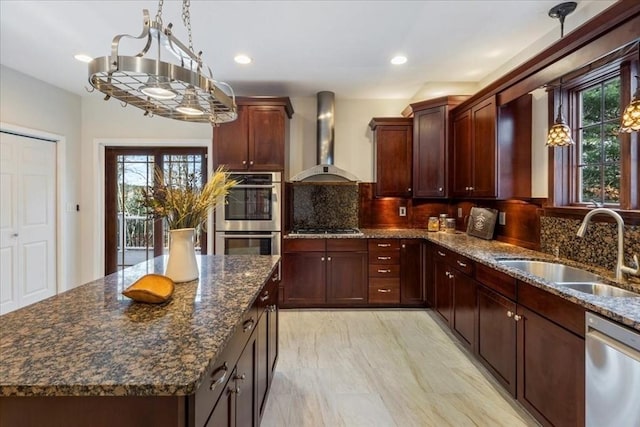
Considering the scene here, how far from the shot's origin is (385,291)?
150 inches

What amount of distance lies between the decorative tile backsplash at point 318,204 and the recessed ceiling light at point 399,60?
1.58 metres

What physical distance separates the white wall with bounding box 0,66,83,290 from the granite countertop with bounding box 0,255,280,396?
126 inches

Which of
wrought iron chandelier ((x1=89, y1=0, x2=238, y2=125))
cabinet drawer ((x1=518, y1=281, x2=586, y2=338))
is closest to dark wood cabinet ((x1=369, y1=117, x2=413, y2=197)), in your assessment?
cabinet drawer ((x1=518, y1=281, x2=586, y2=338))

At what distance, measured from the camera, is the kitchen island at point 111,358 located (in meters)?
0.79

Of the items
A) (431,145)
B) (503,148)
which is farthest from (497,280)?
(431,145)

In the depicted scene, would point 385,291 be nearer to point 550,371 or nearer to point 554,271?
point 554,271

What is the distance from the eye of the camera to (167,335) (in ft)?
3.51

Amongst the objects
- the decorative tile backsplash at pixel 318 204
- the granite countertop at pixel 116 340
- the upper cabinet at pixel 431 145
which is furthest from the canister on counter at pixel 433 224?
the granite countertop at pixel 116 340

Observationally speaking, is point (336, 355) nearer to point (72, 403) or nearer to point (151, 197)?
point (151, 197)

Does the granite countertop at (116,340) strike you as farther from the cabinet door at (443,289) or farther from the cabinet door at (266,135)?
the cabinet door at (266,135)

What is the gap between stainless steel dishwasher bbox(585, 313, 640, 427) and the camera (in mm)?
1271

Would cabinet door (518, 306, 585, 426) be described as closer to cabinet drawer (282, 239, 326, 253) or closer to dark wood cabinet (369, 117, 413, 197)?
cabinet drawer (282, 239, 326, 253)

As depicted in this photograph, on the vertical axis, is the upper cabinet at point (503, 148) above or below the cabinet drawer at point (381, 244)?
above

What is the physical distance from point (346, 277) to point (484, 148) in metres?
1.97
